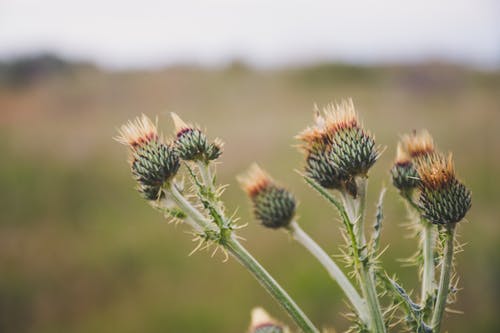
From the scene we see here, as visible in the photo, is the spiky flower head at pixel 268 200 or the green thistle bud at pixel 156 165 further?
the spiky flower head at pixel 268 200

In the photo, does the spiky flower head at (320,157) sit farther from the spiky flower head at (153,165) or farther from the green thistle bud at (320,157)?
the spiky flower head at (153,165)

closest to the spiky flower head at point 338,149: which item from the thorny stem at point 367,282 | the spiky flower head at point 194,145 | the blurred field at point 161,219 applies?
the thorny stem at point 367,282

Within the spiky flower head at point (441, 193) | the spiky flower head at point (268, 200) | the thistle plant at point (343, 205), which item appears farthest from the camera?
the spiky flower head at point (268, 200)

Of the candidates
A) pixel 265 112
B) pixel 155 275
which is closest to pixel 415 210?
pixel 155 275

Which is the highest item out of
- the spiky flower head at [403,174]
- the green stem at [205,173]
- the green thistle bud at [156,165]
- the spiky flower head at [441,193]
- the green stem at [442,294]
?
the green thistle bud at [156,165]

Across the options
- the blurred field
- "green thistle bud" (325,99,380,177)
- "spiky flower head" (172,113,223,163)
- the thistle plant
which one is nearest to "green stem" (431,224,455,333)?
the thistle plant

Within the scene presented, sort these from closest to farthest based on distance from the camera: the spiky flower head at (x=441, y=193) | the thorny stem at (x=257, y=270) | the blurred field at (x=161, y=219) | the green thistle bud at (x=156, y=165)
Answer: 1. the thorny stem at (x=257, y=270)
2. the spiky flower head at (x=441, y=193)
3. the green thistle bud at (x=156, y=165)
4. the blurred field at (x=161, y=219)

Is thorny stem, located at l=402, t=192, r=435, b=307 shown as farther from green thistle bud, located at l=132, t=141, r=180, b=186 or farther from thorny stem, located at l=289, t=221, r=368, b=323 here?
green thistle bud, located at l=132, t=141, r=180, b=186
